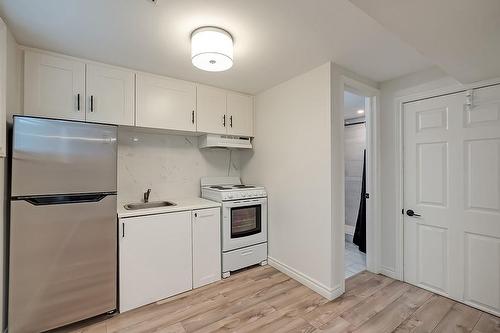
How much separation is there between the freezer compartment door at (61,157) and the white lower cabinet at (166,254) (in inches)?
19.3

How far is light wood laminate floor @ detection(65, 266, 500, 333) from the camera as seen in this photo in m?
1.88

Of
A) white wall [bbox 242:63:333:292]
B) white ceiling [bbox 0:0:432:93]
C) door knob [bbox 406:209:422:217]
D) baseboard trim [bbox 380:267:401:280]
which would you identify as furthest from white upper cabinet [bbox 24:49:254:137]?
baseboard trim [bbox 380:267:401:280]

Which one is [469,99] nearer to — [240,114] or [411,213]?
[411,213]

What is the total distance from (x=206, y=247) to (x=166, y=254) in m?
0.46

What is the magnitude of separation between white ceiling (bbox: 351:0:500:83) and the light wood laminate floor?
2.16 meters

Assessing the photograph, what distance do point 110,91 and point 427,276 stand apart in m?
3.92

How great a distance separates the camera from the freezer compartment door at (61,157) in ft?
5.57

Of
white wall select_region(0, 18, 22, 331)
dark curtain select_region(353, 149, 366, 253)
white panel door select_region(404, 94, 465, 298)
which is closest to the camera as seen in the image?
white wall select_region(0, 18, 22, 331)

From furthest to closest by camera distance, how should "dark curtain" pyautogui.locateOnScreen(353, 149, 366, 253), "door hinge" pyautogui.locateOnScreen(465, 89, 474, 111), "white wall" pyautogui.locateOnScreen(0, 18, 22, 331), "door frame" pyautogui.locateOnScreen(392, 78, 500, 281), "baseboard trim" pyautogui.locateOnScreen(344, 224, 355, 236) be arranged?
1. "baseboard trim" pyautogui.locateOnScreen(344, 224, 355, 236)
2. "dark curtain" pyautogui.locateOnScreen(353, 149, 366, 253)
3. "door frame" pyautogui.locateOnScreen(392, 78, 500, 281)
4. "door hinge" pyautogui.locateOnScreen(465, 89, 474, 111)
5. "white wall" pyautogui.locateOnScreen(0, 18, 22, 331)

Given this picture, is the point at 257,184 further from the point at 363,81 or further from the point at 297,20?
the point at 297,20

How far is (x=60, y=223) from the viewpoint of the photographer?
5.92 ft

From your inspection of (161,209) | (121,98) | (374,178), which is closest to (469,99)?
(374,178)

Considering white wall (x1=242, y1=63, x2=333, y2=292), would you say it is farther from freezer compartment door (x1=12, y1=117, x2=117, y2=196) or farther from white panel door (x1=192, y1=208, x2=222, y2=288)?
freezer compartment door (x1=12, y1=117, x2=117, y2=196)

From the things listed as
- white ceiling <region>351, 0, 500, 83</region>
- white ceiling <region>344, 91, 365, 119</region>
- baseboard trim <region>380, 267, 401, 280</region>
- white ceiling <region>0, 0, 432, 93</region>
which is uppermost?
white ceiling <region>0, 0, 432, 93</region>
